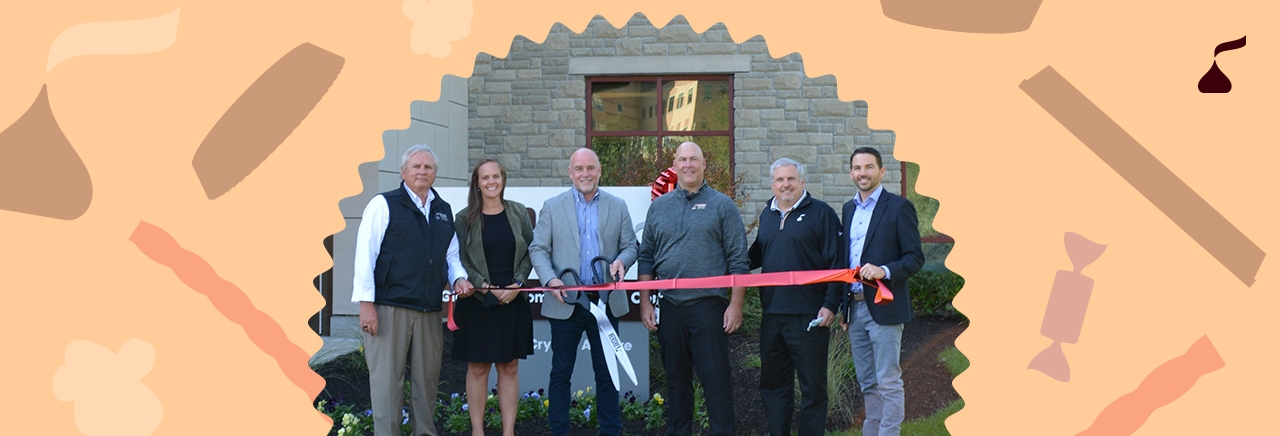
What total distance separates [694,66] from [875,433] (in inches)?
235

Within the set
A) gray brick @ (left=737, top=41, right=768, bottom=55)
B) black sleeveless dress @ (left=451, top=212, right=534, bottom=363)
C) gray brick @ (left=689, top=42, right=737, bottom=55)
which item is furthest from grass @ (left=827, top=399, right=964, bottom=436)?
gray brick @ (left=689, top=42, right=737, bottom=55)

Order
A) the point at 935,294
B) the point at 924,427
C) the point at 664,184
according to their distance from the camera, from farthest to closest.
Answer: the point at 935,294 → the point at 664,184 → the point at 924,427

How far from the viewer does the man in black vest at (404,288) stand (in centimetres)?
564

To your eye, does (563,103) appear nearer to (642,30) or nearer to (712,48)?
(642,30)

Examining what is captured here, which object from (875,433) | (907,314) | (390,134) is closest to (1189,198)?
(907,314)

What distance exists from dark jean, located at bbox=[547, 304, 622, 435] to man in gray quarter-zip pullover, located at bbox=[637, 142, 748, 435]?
0.44 m

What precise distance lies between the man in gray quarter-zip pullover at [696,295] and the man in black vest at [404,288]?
122cm

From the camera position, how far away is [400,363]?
18.8 feet

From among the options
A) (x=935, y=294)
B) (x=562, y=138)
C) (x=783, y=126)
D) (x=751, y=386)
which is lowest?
(x=751, y=386)

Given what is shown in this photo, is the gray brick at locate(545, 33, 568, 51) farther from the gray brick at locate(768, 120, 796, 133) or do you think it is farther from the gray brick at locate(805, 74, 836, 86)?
the gray brick at locate(805, 74, 836, 86)

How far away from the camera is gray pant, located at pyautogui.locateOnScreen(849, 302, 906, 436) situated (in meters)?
5.56

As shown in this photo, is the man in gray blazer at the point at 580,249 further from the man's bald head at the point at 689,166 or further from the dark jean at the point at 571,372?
the man's bald head at the point at 689,166

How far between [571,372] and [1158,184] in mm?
3452

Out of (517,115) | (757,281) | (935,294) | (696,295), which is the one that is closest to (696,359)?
(696,295)
